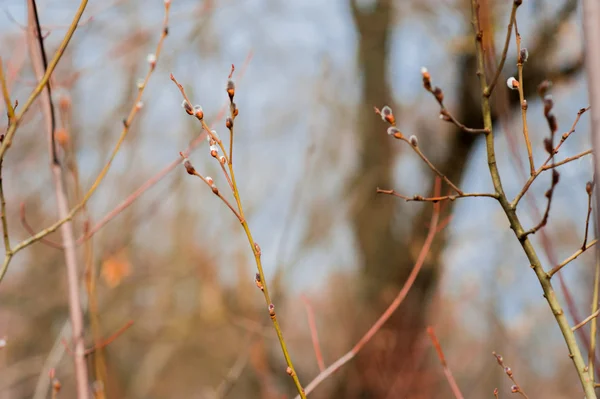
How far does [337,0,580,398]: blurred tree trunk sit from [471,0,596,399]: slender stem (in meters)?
2.75

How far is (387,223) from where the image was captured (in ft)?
18.1

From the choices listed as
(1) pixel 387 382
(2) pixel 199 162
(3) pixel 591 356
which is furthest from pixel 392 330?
(3) pixel 591 356

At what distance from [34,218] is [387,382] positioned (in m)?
4.11

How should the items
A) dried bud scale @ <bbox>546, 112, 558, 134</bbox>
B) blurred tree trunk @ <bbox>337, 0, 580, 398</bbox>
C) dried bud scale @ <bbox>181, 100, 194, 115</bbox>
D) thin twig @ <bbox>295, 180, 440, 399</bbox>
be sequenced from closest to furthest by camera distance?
dried bud scale @ <bbox>546, 112, 558, 134</bbox>
dried bud scale @ <bbox>181, 100, 194, 115</bbox>
thin twig @ <bbox>295, 180, 440, 399</bbox>
blurred tree trunk @ <bbox>337, 0, 580, 398</bbox>

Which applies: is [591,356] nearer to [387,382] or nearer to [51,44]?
[387,382]

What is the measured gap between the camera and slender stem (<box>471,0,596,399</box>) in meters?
0.72

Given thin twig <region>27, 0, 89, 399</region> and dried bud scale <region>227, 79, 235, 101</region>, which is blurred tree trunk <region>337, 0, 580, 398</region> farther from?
dried bud scale <region>227, 79, 235, 101</region>

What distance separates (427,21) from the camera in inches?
220

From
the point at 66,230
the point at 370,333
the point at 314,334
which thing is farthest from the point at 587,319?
the point at 66,230

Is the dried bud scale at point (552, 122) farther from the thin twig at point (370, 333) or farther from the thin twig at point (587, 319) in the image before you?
the thin twig at point (370, 333)

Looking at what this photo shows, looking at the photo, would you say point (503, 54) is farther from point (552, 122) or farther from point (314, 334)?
point (314, 334)

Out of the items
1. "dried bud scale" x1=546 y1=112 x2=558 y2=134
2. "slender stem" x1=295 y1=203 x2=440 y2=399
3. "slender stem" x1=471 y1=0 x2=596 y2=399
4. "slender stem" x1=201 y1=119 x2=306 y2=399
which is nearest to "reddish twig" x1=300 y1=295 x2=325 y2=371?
"slender stem" x1=295 y1=203 x2=440 y2=399

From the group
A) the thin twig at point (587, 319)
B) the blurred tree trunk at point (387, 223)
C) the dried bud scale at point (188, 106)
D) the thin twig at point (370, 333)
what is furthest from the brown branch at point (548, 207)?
the blurred tree trunk at point (387, 223)

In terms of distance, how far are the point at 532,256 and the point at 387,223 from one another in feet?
15.7
